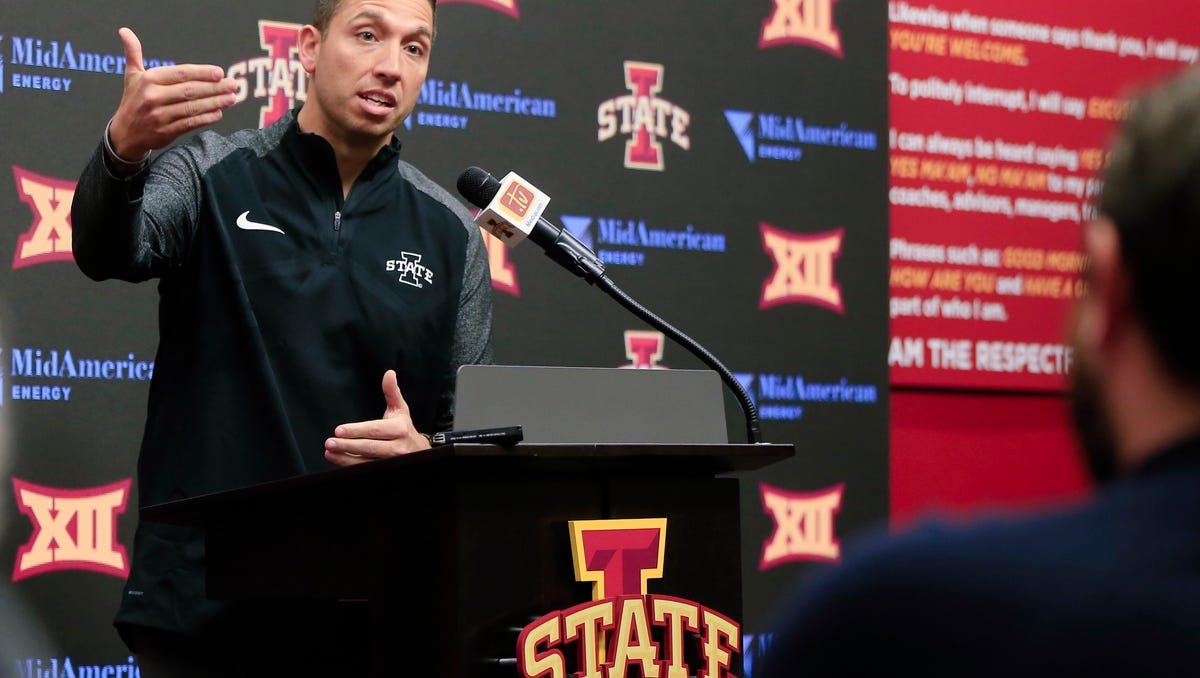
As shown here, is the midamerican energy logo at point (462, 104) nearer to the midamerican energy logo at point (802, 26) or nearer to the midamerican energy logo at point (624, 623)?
the midamerican energy logo at point (802, 26)

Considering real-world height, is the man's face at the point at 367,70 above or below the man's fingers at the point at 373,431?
above

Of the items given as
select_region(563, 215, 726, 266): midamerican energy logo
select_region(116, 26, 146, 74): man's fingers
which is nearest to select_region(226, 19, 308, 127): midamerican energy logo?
select_region(563, 215, 726, 266): midamerican energy logo

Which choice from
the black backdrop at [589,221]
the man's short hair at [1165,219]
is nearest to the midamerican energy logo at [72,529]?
the black backdrop at [589,221]

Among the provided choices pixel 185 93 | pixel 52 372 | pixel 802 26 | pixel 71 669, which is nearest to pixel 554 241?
pixel 185 93

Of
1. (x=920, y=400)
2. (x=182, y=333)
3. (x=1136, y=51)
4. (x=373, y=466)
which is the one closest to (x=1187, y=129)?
(x=373, y=466)

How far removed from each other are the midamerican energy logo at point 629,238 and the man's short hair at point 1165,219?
8.93 feet

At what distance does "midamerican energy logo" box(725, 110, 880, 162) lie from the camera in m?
3.55

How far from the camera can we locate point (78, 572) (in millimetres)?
2785

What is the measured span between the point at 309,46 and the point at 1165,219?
216cm

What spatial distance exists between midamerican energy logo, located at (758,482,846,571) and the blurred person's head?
114 inches

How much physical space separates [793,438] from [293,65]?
61.1 inches

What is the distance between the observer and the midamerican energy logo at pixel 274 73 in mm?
3016

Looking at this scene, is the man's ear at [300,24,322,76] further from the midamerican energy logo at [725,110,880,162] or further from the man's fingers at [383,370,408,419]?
the midamerican energy logo at [725,110,880,162]

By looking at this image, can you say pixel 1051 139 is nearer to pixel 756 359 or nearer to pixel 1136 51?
pixel 1136 51
